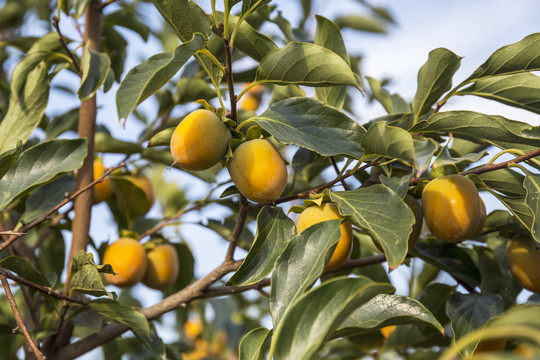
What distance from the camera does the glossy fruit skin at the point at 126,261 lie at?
51.8 inches

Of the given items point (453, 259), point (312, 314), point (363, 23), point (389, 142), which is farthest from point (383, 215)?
point (363, 23)

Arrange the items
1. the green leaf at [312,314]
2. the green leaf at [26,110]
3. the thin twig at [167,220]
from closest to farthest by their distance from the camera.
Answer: the green leaf at [312,314]
the green leaf at [26,110]
the thin twig at [167,220]

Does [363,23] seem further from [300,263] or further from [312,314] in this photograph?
[312,314]

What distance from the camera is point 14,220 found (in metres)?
1.54

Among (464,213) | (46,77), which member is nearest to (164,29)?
(46,77)

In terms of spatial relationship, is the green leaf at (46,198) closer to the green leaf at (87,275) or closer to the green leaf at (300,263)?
the green leaf at (87,275)

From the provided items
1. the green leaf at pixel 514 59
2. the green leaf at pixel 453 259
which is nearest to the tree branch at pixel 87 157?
the green leaf at pixel 453 259

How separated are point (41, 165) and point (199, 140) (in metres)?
0.39

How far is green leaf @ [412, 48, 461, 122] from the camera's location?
3.17 ft

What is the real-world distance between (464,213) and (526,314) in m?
0.46

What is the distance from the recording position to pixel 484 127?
3.07 ft

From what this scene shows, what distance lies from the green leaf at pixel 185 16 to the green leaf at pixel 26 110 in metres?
0.53

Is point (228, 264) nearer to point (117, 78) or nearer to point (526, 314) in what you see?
point (526, 314)

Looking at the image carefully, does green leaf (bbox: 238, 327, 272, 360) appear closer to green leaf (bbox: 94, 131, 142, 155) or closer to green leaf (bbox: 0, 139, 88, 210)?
green leaf (bbox: 0, 139, 88, 210)
